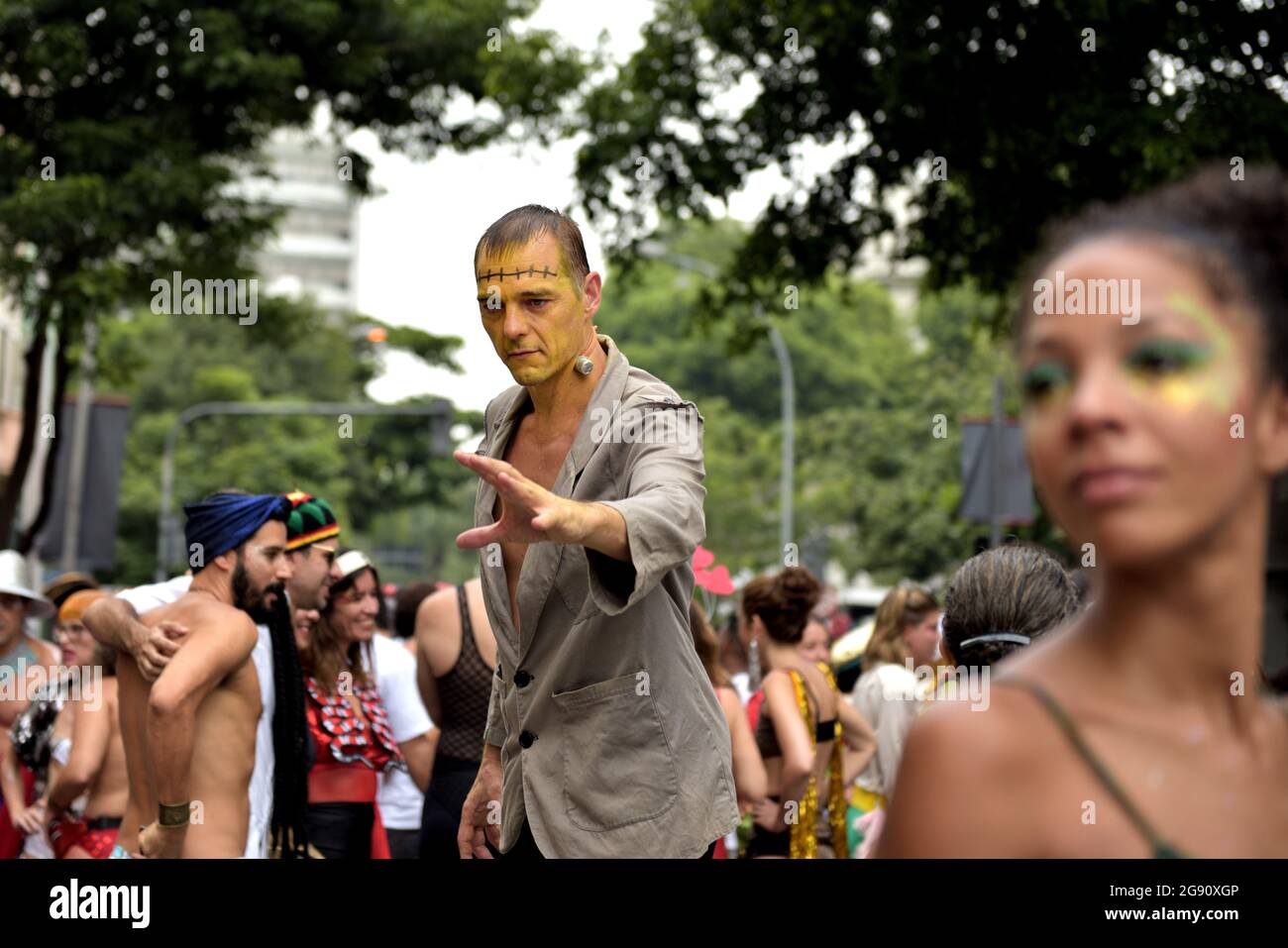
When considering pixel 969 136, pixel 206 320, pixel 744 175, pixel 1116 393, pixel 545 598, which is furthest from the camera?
pixel 206 320

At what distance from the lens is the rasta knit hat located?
601cm

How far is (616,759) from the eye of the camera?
10.0 ft

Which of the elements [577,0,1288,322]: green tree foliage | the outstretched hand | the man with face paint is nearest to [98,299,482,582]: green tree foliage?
[577,0,1288,322]: green tree foliage

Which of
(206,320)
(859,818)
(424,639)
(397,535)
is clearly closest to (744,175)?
(859,818)

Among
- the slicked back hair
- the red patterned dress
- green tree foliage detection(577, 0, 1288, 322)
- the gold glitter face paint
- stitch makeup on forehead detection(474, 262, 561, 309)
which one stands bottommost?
the red patterned dress

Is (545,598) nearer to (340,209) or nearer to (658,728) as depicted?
(658,728)

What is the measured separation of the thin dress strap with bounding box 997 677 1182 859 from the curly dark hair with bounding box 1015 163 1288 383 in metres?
0.25

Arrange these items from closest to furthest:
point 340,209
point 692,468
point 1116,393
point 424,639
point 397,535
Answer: point 1116,393
point 692,468
point 424,639
point 397,535
point 340,209

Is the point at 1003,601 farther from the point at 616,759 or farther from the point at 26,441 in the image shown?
the point at 26,441

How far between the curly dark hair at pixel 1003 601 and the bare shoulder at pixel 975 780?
2.30 m

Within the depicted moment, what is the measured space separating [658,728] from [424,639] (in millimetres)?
3907

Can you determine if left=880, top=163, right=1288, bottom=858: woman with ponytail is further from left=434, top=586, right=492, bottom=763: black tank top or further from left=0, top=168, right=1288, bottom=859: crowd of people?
left=434, top=586, right=492, bottom=763: black tank top

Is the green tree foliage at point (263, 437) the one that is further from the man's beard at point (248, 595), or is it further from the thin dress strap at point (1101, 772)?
the thin dress strap at point (1101, 772)
